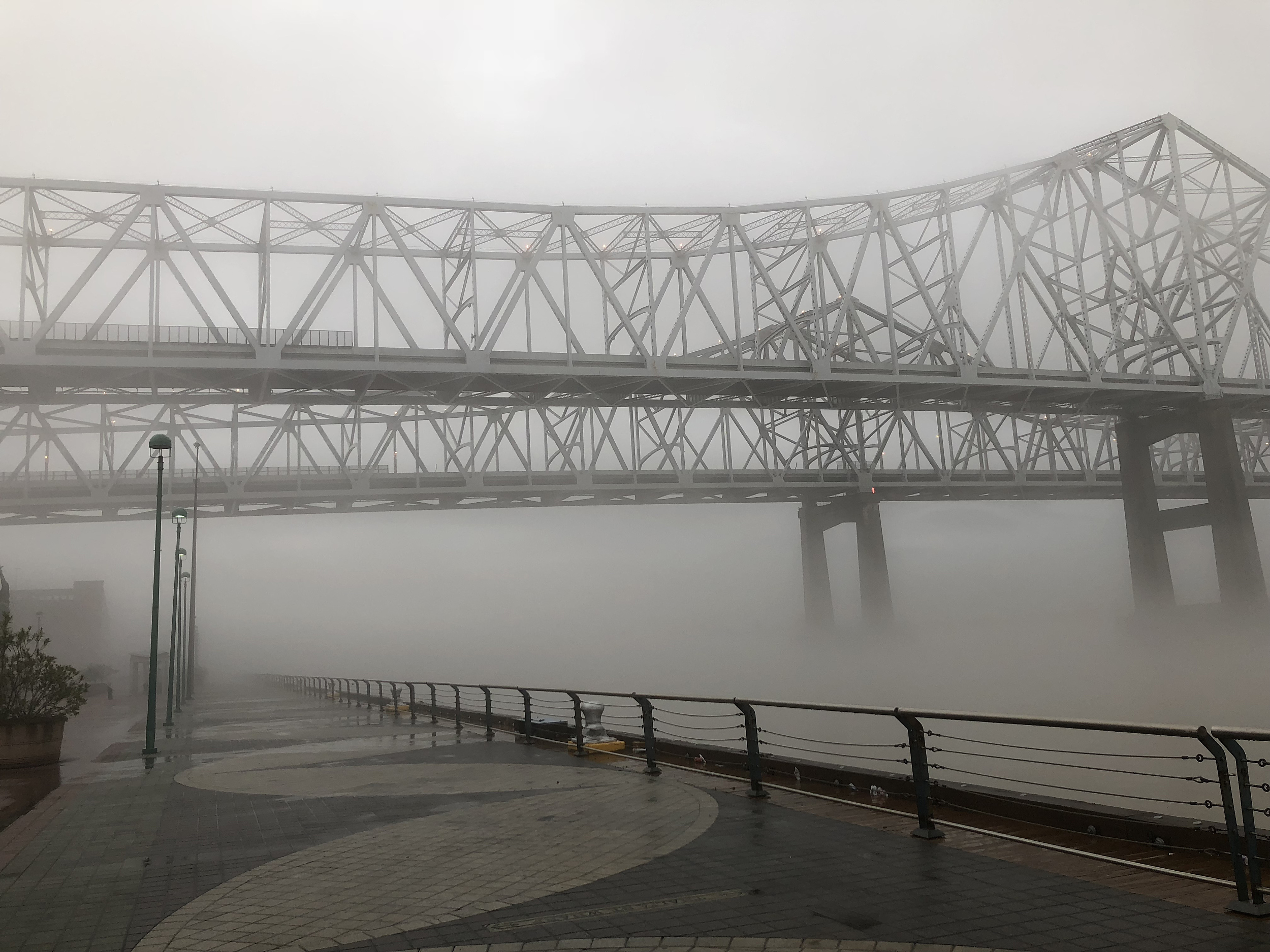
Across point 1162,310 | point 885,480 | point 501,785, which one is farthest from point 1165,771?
point 885,480

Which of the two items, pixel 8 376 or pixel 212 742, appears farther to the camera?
pixel 8 376

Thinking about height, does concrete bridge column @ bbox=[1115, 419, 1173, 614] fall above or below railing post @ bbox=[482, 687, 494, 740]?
above

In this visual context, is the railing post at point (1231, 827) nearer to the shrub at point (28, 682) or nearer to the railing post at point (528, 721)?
the railing post at point (528, 721)

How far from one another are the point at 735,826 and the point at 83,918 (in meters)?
5.92

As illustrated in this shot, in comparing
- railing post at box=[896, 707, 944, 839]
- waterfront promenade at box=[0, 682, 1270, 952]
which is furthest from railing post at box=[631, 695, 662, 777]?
railing post at box=[896, 707, 944, 839]

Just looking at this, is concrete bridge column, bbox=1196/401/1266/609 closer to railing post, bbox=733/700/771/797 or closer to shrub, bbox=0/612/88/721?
railing post, bbox=733/700/771/797

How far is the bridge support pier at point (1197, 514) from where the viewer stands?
55.3 m

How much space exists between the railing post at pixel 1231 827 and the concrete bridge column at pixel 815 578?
2875 inches

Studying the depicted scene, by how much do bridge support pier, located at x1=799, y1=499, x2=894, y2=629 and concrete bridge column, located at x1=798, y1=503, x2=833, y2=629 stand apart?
1.7 inches

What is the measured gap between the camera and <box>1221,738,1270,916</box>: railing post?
6.39 m

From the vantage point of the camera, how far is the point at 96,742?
24.3 meters

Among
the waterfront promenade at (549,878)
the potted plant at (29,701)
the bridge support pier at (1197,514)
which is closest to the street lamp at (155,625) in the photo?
the potted plant at (29,701)

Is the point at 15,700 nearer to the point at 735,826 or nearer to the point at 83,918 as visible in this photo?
the point at 83,918

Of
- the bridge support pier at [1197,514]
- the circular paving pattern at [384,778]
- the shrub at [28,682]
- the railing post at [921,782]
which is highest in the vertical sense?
the bridge support pier at [1197,514]
